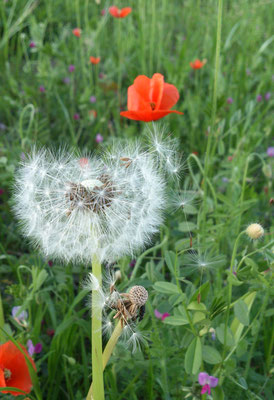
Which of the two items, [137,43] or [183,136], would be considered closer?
[183,136]

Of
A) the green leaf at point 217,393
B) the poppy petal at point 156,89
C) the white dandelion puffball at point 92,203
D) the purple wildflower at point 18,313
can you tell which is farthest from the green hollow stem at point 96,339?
the poppy petal at point 156,89

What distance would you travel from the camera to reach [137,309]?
103 centimetres

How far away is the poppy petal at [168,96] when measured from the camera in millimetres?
1467

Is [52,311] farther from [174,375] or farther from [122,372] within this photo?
[174,375]

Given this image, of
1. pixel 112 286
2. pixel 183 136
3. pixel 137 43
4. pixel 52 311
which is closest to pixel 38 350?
pixel 52 311

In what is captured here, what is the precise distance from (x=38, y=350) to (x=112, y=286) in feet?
1.80

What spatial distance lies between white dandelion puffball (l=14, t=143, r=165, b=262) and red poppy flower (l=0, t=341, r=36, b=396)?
272 mm

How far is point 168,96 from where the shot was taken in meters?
1.47

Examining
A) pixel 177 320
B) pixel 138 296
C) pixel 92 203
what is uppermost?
pixel 92 203

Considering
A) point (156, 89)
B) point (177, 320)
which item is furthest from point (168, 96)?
point (177, 320)

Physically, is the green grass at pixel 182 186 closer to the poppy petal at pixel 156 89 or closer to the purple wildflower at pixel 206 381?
the purple wildflower at pixel 206 381

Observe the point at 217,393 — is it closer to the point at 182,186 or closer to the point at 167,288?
the point at 167,288

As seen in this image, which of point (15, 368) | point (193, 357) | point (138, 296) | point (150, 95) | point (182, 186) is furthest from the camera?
point (182, 186)

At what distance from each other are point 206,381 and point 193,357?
95 millimetres
